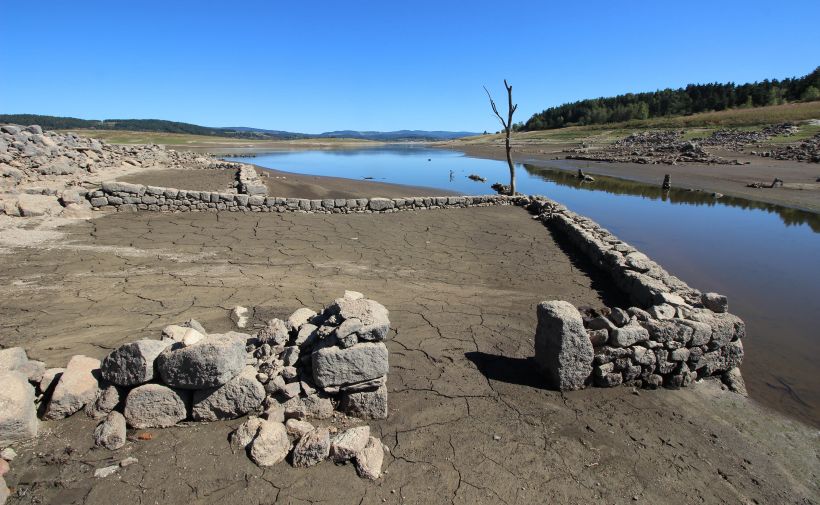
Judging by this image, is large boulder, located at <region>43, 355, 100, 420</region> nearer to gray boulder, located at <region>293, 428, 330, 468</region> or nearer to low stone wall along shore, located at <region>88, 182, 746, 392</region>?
gray boulder, located at <region>293, 428, 330, 468</region>

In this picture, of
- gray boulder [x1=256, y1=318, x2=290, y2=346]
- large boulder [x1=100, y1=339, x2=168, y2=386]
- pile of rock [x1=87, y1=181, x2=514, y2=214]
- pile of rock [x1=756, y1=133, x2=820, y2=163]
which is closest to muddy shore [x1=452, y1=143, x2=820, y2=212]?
pile of rock [x1=756, y1=133, x2=820, y2=163]

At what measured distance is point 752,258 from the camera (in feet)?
40.8

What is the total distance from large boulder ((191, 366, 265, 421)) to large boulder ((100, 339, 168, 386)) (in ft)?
1.63

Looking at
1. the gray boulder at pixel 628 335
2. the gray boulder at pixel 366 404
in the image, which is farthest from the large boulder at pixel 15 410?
the gray boulder at pixel 628 335

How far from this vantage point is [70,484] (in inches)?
132

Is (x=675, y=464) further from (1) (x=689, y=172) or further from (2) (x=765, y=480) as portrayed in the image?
(1) (x=689, y=172)


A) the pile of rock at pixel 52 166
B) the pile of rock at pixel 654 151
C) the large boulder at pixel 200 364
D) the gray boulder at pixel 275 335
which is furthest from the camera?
the pile of rock at pixel 654 151

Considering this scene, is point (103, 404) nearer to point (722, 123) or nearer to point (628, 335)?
point (628, 335)

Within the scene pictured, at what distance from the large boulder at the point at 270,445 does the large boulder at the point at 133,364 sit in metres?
1.20

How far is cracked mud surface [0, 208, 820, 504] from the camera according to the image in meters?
3.57

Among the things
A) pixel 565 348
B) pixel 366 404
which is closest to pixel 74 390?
pixel 366 404

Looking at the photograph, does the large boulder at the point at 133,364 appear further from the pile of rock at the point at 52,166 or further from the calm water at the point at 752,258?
the pile of rock at the point at 52,166

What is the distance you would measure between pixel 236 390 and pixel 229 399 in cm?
11

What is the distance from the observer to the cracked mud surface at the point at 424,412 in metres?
3.57
